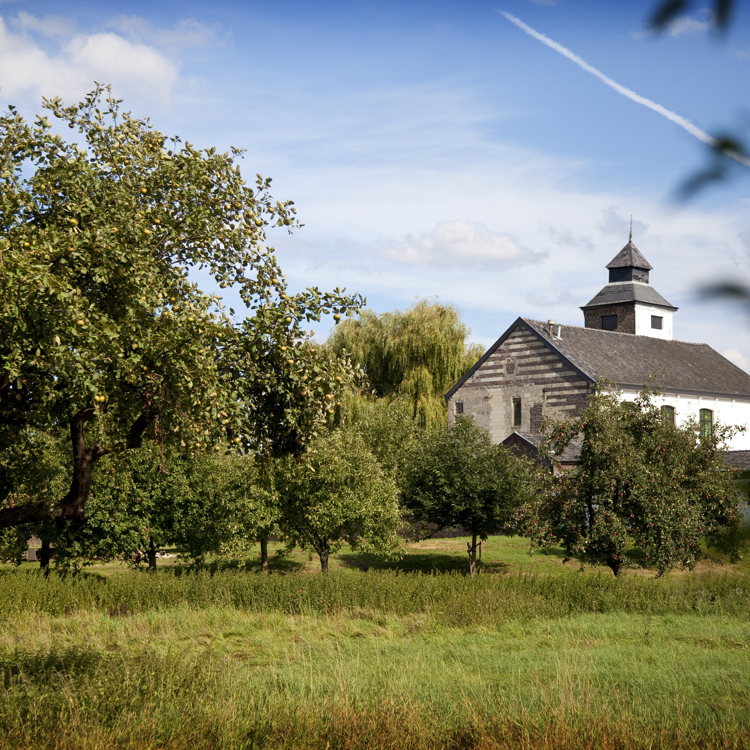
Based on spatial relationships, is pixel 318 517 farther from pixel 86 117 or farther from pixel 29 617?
pixel 86 117

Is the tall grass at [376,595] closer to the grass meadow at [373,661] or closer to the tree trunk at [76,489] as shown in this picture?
the grass meadow at [373,661]

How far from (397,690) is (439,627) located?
22.5 feet

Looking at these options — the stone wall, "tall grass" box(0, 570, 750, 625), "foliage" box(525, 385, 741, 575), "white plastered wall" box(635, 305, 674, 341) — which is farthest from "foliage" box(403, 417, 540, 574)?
"white plastered wall" box(635, 305, 674, 341)

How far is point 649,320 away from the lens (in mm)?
64500

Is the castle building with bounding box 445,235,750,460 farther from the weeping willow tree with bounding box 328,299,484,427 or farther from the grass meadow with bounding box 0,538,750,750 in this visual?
the grass meadow with bounding box 0,538,750,750

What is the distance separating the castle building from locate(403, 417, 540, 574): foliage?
8.69m

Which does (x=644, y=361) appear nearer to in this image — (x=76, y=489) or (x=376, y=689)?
(x=376, y=689)

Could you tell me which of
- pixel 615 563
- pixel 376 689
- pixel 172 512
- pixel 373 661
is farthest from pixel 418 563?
pixel 376 689

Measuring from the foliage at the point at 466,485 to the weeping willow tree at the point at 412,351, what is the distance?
12193 mm

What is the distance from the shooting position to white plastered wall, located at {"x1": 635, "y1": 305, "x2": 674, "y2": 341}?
63625mm

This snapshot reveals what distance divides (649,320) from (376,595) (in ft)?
171

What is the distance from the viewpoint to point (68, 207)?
8758 mm

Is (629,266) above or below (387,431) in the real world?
above

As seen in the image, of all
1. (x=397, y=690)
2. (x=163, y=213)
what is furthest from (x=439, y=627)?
(x=163, y=213)
